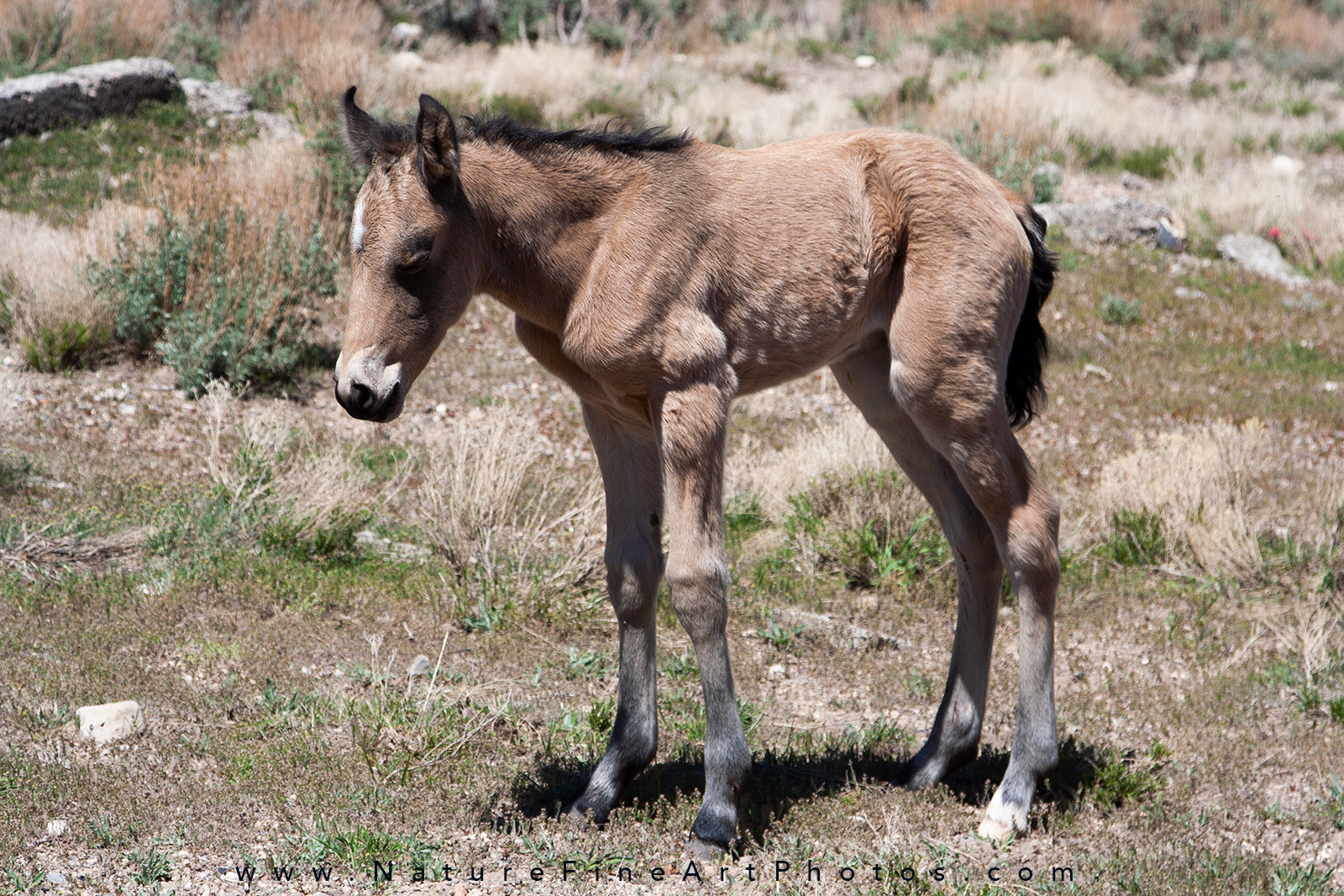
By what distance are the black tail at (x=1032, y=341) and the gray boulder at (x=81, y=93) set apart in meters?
12.5

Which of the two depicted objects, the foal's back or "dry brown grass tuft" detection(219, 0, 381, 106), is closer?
the foal's back

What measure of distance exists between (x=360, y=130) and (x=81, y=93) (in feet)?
39.2

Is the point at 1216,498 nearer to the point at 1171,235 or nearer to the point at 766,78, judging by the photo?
the point at 1171,235

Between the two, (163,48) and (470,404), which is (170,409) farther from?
(163,48)

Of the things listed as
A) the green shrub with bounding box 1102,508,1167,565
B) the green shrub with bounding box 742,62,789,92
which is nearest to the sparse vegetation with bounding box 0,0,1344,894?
the green shrub with bounding box 1102,508,1167,565

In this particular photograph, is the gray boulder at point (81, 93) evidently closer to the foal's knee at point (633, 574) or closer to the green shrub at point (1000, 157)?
the green shrub at point (1000, 157)

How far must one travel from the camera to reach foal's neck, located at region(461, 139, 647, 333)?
11.9ft

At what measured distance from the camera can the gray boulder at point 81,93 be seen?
41.8 ft

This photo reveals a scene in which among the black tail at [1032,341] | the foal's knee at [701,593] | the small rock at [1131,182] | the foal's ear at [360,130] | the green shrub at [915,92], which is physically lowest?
the small rock at [1131,182]

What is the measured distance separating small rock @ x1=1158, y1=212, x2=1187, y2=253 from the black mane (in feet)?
37.5

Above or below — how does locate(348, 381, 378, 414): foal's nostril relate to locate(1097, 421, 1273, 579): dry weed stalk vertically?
above

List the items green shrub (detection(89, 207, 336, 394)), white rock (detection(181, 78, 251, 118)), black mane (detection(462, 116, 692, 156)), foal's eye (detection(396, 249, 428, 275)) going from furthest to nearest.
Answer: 1. white rock (detection(181, 78, 251, 118))
2. green shrub (detection(89, 207, 336, 394))
3. black mane (detection(462, 116, 692, 156))
4. foal's eye (detection(396, 249, 428, 275))

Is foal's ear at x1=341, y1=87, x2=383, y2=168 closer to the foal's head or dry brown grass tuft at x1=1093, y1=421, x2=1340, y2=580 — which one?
the foal's head

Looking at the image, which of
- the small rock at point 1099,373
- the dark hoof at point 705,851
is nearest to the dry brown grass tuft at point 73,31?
the small rock at point 1099,373
